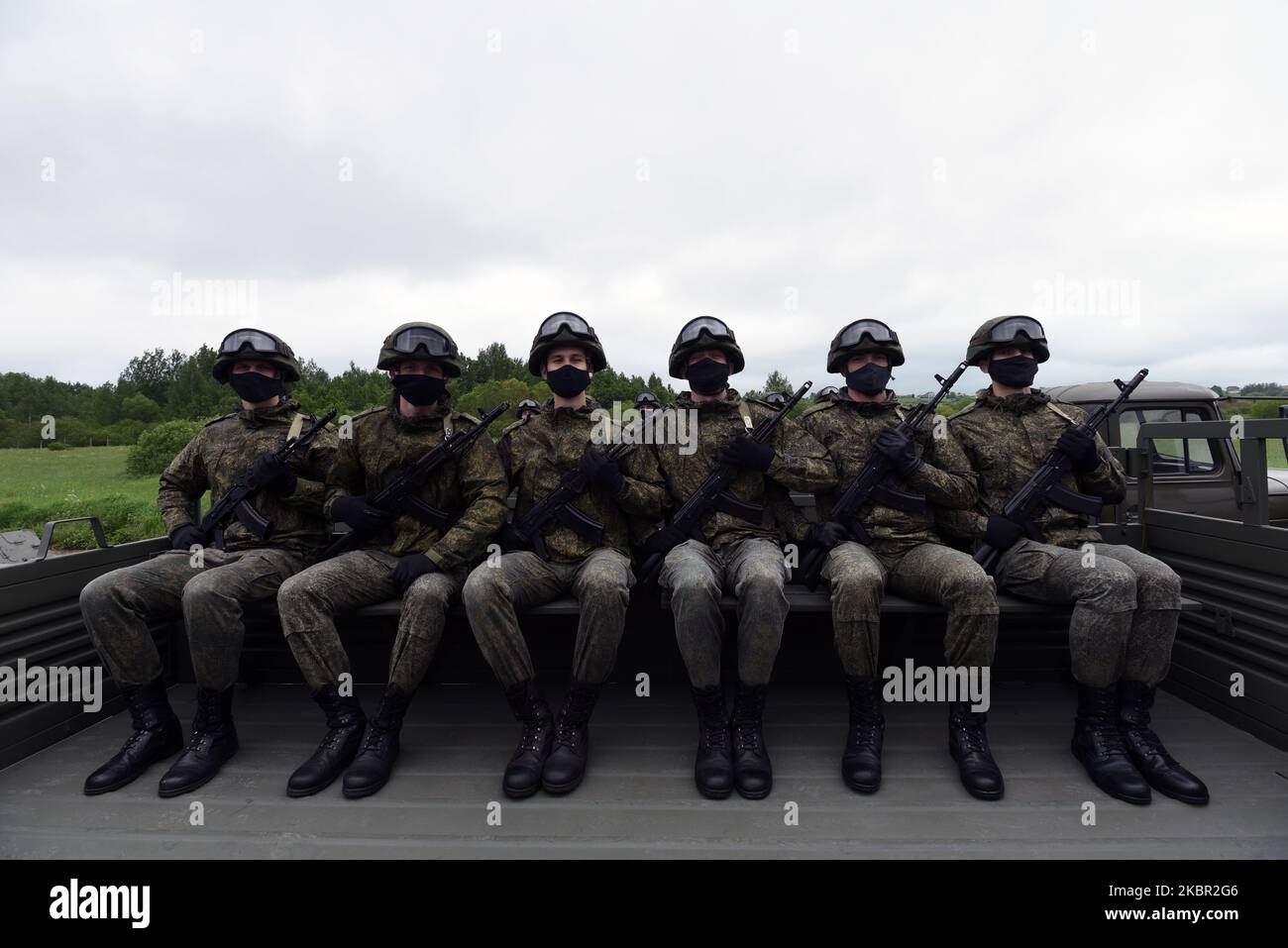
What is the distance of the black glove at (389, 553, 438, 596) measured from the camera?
3.11 metres

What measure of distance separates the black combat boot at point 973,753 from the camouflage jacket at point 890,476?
0.89 metres

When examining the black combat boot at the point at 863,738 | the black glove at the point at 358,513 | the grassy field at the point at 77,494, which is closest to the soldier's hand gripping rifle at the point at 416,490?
the black glove at the point at 358,513

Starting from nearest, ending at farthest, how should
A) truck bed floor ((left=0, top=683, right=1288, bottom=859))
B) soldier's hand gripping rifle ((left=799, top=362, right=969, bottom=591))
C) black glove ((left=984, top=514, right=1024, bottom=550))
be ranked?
truck bed floor ((left=0, top=683, right=1288, bottom=859)) < black glove ((left=984, top=514, right=1024, bottom=550)) < soldier's hand gripping rifle ((left=799, top=362, right=969, bottom=591))

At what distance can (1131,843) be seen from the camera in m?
2.26

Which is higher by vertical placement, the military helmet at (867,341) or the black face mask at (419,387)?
the military helmet at (867,341)

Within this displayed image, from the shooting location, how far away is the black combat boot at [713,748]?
260 cm

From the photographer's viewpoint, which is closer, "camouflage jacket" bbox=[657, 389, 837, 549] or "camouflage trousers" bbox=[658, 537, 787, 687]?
"camouflage trousers" bbox=[658, 537, 787, 687]

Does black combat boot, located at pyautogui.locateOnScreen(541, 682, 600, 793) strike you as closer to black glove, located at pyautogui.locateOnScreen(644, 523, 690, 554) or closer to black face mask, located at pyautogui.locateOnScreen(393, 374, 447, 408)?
black glove, located at pyautogui.locateOnScreen(644, 523, 690, 554)

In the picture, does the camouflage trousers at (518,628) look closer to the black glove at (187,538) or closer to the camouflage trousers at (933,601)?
the camouflage trousers at (933,601)

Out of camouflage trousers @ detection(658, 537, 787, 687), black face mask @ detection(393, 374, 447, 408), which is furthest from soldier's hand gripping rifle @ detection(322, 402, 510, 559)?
camouflage trousers @ detection(658, 537, 787, 687)
